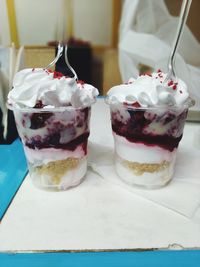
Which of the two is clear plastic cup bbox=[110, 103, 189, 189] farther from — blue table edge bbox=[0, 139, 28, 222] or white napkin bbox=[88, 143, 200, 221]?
blue table edge bbox=[0, 139, 28, 222]

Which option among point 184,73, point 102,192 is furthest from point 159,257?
point 184,73

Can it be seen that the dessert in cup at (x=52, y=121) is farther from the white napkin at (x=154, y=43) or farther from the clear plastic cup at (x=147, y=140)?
the white napkin at (x=154, y=43)

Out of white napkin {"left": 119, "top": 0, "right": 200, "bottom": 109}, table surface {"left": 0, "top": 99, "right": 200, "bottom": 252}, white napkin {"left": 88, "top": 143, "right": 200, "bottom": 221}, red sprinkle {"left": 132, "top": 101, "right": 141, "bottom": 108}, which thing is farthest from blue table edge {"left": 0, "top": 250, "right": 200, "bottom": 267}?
white napkin {"left": 119, "top": 0, "right": 200, "bottom": 109}

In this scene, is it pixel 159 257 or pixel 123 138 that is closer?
pixel 159 257

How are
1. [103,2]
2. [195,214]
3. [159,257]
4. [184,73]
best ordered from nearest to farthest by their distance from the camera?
[159,257], [195,214], [184,73], [103,2]

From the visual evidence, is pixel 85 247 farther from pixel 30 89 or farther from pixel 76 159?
pixel 30 89

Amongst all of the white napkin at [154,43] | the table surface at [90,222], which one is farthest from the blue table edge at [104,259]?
the white napkin at [154,43]

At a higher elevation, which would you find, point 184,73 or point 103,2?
point 103,2
